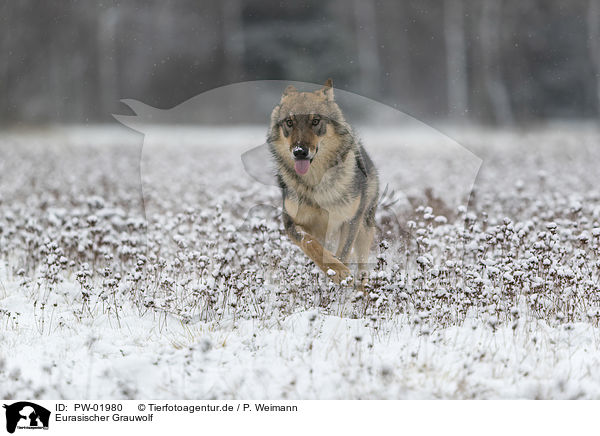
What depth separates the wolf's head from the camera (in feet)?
15.8

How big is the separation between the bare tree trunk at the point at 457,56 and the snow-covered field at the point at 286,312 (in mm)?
19461

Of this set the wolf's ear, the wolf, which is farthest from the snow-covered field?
the wolf's ear

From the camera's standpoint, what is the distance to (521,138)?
17.5 meters

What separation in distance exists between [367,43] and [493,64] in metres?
7.48

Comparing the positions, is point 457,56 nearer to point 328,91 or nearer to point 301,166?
point 328,91

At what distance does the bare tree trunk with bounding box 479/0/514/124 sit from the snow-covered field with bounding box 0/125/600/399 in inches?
636

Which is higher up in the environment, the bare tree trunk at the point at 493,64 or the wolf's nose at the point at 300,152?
the bare tree trunk at the point at 493,64

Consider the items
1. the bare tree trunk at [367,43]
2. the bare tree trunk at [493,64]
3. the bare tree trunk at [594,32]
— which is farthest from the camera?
the bare tree trunk at [367,43]

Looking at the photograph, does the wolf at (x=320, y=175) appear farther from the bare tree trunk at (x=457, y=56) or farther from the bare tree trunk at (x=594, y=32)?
the bare tree trunk at (x=457, y=56)

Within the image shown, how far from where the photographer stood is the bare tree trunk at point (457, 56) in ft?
82.9

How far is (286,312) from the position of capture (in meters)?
4.39
